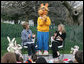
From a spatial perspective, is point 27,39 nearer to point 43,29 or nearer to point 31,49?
point 31,49

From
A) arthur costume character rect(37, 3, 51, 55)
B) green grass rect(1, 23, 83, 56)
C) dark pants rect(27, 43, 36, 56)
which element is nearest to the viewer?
dark pants rect(27, 43, 36, 56)

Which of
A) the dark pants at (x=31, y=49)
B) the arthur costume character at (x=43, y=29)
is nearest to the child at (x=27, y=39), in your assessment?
the dark pants at (x=31, y=49)

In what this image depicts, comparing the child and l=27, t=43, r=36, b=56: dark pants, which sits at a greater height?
the child

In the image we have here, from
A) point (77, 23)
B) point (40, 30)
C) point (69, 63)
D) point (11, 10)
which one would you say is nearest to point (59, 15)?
point (11, 10)

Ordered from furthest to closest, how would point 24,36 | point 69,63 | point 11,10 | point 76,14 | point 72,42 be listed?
1. point 11,10
2. point 76,14
3. point 72,42
4. point 24,36
5. point 69,63

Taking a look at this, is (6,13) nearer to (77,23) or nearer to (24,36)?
(77,23)

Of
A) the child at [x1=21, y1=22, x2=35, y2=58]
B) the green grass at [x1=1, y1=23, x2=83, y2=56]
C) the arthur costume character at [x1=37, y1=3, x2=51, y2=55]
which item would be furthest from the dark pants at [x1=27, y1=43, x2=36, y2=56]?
the green grass at [x1=1, y1=23, x2=83, y2=56]

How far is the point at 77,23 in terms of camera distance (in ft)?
41.3

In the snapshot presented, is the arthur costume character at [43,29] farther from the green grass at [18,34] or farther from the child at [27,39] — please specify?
the green grass at [18,34]

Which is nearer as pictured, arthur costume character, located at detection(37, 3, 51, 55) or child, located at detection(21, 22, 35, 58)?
child, located at detection(21, 22, 35, 58)

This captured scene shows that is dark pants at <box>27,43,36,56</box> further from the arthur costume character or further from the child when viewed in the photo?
the arthur costume character

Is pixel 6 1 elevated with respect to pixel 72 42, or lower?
elevated

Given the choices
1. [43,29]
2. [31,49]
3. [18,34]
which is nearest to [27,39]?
[31,49]

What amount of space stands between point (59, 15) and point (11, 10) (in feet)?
16.0
